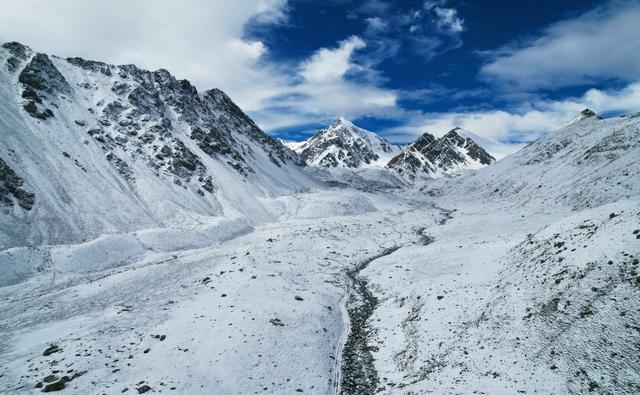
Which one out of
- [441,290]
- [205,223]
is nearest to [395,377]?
[441,290]

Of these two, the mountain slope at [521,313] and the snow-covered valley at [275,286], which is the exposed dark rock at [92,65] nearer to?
the snow-covered valley at [275,286]

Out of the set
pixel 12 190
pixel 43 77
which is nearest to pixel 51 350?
pixel 12 190

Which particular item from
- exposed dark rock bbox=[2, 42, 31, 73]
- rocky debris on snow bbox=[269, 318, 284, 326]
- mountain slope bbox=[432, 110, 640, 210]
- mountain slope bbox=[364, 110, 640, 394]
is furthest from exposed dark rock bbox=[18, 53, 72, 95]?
mountain slope bbox=[432, 110, 640, 210]

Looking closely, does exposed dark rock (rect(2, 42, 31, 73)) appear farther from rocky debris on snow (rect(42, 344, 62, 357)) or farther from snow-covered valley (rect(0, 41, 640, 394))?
rocky debris on snow (rect(42, 344, 62, 357))

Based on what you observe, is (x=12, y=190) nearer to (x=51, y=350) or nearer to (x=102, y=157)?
(x=102, y=157)

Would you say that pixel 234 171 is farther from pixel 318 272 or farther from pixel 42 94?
pixel 318 272

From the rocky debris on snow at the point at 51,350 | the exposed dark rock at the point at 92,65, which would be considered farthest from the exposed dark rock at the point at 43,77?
the rocky debris on snow at the point at 51,350

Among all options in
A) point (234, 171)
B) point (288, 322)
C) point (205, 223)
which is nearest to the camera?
point (288, 322)
